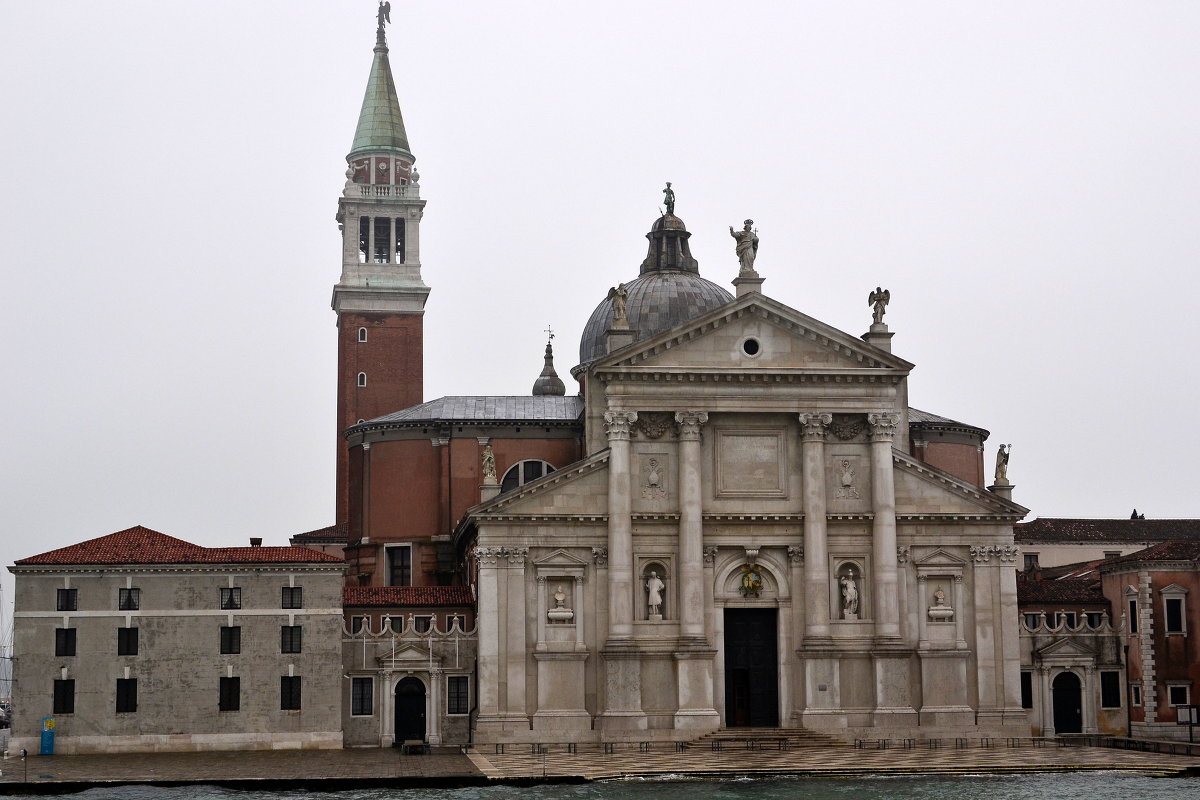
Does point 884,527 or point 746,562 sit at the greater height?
point 884,527

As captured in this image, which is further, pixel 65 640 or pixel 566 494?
pixel 566 494

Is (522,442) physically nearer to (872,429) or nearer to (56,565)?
(872,429)

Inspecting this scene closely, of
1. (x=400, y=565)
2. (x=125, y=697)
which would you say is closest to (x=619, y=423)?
(x=400, y=565)

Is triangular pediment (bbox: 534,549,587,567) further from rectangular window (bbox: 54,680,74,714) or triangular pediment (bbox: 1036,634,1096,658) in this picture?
triangular pediment (bbox: 1036,634,1096,658)

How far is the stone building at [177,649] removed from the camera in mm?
48875

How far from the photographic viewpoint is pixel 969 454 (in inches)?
2518

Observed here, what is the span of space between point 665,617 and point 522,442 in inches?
449

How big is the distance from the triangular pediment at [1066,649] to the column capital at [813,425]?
435 inches

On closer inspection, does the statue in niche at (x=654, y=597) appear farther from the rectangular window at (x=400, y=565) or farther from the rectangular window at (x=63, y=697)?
the rectangular window at (x=63, y=697)

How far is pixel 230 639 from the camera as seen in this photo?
50.0 metres

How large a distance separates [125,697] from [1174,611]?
1353 inches

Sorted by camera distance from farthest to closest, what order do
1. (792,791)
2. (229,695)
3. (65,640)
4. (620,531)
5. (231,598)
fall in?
(620,531)
(231,598)
(229,695)
(65,640)
(792,791)

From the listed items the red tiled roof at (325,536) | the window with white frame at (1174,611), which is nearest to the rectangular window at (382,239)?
the red tiled roof at (325,536)

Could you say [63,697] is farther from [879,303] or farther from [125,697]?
[879,303]
